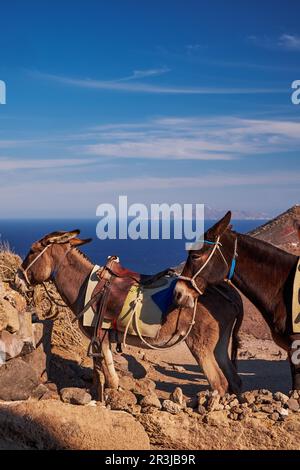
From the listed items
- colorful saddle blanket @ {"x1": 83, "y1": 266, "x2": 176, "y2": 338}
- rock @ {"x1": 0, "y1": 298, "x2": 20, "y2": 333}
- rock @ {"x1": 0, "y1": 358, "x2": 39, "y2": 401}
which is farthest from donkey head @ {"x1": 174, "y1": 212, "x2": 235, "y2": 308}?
rock @ {"x1": 0, "y1": 298, "x2": 20, "y2": 333}

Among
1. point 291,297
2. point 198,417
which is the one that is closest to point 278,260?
point 291,297

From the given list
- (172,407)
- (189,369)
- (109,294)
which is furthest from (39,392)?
(189,369)

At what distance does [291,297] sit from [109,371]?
2.22 meters

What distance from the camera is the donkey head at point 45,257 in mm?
7445

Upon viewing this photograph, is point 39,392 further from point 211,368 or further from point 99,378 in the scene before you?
point 211,368

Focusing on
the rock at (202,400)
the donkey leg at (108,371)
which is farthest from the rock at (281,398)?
the donkey leg at (108,371)

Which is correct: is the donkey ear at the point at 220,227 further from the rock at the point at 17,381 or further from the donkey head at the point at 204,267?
the rock at the point at 17,381

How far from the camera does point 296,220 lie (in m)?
14.1

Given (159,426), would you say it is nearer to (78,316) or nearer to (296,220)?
(78,316)

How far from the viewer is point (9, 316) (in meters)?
7.08

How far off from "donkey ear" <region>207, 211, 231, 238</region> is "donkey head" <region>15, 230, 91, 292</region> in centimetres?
182

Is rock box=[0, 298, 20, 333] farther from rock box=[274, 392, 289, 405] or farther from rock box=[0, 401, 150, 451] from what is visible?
rock box=[274, 392, 289, 405]

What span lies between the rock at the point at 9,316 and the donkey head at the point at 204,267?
1994mm

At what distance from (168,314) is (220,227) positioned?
45.9 inches
